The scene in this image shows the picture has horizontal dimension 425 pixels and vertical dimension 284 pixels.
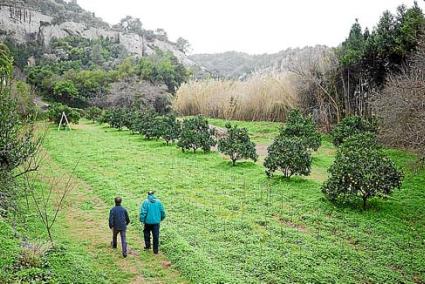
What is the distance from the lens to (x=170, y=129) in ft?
70.9

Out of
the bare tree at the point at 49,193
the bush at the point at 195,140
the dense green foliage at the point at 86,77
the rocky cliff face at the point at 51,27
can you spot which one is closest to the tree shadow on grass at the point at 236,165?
the bush at the point at 195,140

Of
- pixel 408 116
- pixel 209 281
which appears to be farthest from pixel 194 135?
pixel 209 281

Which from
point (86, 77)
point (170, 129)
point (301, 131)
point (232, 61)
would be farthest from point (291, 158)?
point (232, 61)

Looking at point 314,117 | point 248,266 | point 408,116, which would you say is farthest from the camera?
point 314,117

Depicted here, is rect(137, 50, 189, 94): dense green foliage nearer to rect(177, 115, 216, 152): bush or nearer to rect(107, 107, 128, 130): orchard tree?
rect(107, 107, 128, 130): orchard tree

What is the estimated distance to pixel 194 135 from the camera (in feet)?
60.7

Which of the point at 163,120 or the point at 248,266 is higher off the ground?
the point at 163,120

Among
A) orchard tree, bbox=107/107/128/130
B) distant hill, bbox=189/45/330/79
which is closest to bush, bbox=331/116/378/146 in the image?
orchard tree, bbox=107/107/128/130

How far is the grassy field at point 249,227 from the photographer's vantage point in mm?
7199

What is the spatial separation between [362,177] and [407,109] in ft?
12.3

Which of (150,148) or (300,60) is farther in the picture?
(300,60)

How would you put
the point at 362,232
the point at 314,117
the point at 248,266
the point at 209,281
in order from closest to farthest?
the point at 209,281 → the point at 248,266 → the point at 362,232 → the point at 314,117

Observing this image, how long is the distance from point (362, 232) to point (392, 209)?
2.09m

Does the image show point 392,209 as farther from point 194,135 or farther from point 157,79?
point 157,79
